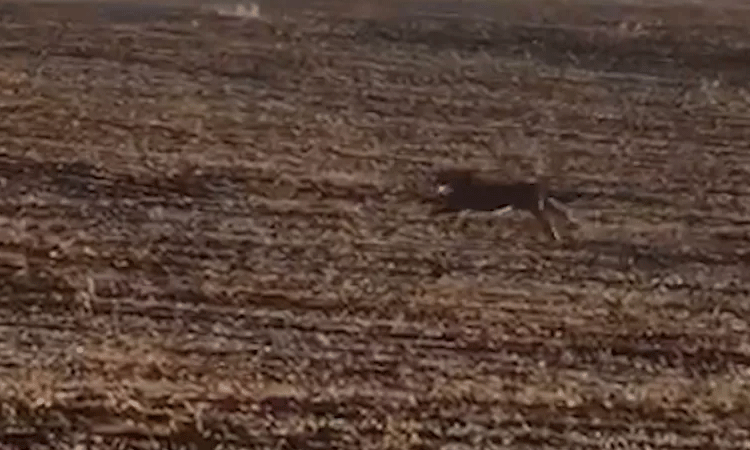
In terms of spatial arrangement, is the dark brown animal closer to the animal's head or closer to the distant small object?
the animal's head

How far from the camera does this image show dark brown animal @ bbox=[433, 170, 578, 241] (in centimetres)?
64

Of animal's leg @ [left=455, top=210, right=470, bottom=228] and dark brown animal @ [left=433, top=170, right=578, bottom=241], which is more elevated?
dark brown animal @ [left=433, top=170, right=578, bottom=241]

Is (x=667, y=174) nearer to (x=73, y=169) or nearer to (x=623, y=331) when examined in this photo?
(x=623, y=331)

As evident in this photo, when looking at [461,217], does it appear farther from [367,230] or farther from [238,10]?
[238,10]

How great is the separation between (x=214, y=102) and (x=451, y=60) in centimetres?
11

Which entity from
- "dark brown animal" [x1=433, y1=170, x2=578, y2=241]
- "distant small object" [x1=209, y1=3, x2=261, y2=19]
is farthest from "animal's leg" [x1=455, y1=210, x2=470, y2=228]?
"distant small object" [x1=209, y1=3, x2=261, y2=19]

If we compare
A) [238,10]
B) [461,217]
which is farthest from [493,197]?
[238,10]

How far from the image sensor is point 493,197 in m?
0.64

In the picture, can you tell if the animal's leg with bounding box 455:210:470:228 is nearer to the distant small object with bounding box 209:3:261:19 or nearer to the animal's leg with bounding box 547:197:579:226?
the animal's leg with bounding box 547:197:579:226

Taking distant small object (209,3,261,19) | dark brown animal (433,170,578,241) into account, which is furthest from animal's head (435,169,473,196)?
distant small object (209,3,261,19)

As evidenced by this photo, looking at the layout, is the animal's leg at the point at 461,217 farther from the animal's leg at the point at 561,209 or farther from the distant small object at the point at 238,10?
the distant small object at the point at 238,10

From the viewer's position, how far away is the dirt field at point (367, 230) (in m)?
0.59

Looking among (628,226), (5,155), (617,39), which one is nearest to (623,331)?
(628,226)

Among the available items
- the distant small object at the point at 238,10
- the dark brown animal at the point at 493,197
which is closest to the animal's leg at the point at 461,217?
the dark brown animal at the point at 493,197
